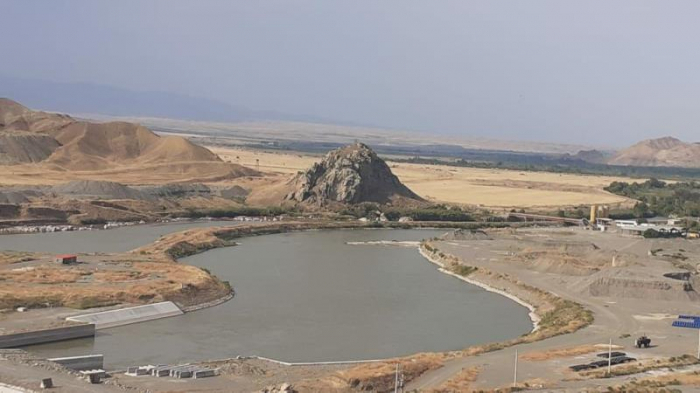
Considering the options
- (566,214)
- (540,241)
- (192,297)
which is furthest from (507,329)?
(566,214)

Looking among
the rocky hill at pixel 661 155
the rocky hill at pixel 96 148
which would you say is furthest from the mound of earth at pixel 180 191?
the rocky hill at pixel 661 155

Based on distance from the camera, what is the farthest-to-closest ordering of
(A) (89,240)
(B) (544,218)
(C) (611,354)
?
(B) (544,218), (A) (89,240), (C) (611,354)

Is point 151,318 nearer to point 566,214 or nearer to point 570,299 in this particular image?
point 570,299

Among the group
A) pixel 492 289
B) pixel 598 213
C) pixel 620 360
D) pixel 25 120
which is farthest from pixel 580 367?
pixel 25 120

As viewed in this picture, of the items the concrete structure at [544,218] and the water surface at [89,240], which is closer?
the water surface at [89,240]

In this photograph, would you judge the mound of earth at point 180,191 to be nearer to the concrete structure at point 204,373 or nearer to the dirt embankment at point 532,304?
the dirt embankment at point 532,304

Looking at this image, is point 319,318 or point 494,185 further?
point 494,185

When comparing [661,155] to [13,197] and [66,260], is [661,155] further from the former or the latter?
[66,260]
